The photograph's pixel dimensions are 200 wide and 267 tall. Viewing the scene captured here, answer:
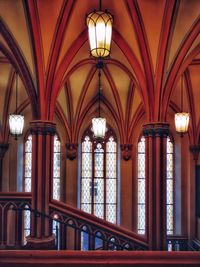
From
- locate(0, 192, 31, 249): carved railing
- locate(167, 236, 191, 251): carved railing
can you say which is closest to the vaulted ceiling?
locate(0, 192, 31, 249): carved railing

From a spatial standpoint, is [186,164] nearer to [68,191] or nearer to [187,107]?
[187,107]

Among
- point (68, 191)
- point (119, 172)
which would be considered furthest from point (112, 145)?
point (68, 191)

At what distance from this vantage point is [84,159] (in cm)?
1752

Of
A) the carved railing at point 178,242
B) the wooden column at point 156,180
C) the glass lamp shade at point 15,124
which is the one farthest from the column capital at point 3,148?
the carved railing at point 178,242

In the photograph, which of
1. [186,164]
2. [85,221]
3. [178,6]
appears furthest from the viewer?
[186,164]

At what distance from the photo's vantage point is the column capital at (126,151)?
16.7 m

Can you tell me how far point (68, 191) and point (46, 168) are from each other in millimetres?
7511

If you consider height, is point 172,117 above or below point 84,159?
above

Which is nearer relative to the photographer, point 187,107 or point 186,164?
point 187,107

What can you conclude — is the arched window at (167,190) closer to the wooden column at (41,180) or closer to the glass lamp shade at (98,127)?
the glass lamp shade at (98,127)

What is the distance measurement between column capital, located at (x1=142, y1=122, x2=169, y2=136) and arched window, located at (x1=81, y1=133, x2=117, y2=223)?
296 inches
